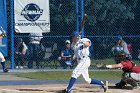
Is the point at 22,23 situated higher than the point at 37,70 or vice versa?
the point at 22,23

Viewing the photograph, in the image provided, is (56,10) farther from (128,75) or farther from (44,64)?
(128,75)

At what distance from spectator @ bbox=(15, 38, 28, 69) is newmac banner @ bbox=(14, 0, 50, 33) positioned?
26.1 inches

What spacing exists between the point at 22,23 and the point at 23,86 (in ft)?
22.8

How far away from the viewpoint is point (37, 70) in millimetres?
21656

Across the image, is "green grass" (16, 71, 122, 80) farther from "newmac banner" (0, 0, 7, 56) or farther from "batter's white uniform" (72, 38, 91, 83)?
"batter's white uniform" (72, 38, 91, 83)

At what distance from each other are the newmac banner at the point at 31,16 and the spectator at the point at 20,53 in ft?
2.18

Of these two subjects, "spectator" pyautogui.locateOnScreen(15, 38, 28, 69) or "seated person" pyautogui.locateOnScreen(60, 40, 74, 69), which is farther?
"spectator" pyautogui.locateOnScreen(15, 38, 28, 69)

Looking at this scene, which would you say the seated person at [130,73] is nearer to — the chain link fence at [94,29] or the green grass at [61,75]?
the green grass at [61,75]

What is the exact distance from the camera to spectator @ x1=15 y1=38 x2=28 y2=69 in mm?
22312

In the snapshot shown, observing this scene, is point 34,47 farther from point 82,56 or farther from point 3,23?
point 82,56

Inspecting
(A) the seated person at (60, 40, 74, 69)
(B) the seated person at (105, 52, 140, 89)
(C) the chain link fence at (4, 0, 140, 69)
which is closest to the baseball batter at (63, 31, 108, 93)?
(B) the seated person at (105, 52, 140, 89)

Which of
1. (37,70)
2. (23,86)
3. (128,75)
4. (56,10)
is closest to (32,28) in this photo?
(37,70)

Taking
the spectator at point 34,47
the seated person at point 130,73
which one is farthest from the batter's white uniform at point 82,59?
the spectator at point 34,47

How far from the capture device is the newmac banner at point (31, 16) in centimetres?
2220
